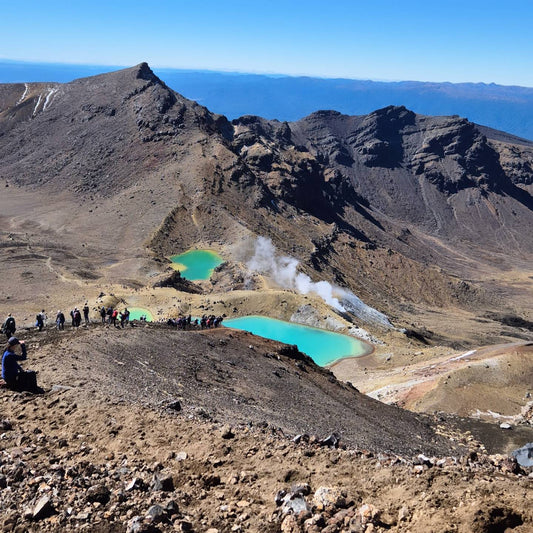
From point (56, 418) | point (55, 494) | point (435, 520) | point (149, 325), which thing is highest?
point (435, 520)

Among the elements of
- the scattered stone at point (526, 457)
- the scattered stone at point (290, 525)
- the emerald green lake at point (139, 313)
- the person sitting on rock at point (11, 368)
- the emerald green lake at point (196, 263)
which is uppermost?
the scattered stone at point (290, 525)

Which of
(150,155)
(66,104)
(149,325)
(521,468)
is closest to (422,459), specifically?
(521,468)

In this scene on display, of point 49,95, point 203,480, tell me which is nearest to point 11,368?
point 203,480

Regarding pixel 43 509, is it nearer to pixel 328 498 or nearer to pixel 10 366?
pixel 328 498

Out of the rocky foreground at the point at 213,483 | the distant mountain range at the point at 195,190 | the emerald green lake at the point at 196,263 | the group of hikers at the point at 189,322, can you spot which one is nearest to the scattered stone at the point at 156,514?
the rocky foreground at the point at 213,483

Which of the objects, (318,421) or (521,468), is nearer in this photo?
(521,468)

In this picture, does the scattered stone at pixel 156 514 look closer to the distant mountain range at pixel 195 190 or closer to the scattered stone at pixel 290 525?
the scattered stone at pixel 290 525

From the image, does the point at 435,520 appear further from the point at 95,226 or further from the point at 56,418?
the point at 95,226
